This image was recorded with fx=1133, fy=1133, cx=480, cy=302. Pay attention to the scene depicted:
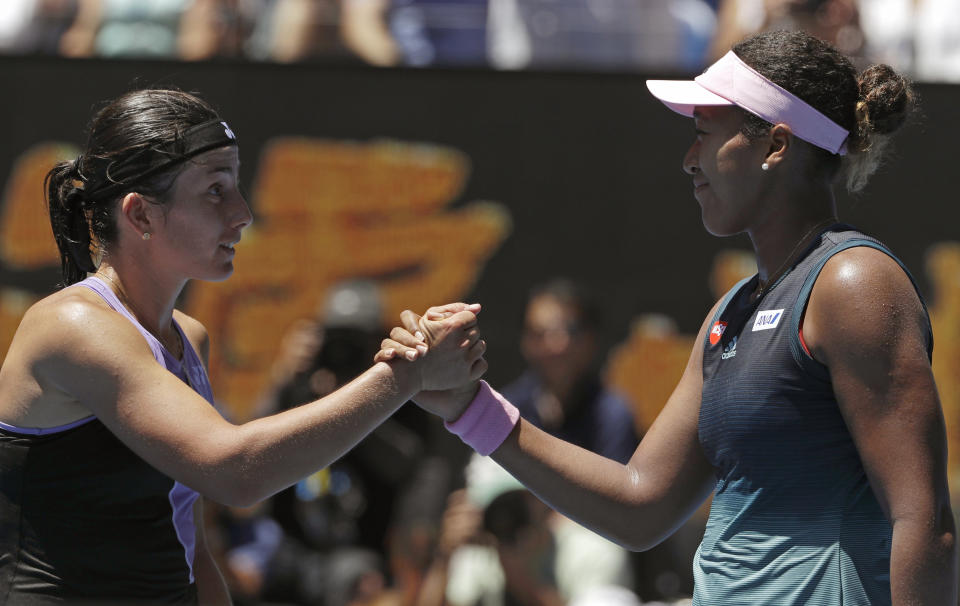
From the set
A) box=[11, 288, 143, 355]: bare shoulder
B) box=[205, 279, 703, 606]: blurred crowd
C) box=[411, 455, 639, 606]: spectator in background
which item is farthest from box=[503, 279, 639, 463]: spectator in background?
box=[11, 288, 143, 355]: bare shoulder

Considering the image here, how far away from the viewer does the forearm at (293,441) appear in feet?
7.66

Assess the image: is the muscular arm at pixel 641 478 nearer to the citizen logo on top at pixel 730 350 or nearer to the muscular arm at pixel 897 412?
the citizen logo on top at pixel 730 350

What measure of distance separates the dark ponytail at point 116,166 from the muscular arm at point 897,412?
1.46m

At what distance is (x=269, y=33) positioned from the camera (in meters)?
6.30

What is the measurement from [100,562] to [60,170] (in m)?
0.92

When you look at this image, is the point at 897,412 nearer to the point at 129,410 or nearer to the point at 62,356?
the point at 129,410

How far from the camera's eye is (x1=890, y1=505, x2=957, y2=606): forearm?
6.60ft

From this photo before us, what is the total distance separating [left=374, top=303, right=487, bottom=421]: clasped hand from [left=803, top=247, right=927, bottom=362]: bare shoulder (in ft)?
3.14

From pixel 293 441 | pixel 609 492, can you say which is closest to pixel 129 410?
pixel 293 441

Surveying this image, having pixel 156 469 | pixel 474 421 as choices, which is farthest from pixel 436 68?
pixel 156 469

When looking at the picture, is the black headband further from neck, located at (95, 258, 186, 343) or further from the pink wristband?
the pink wristband

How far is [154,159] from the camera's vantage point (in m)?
2.53

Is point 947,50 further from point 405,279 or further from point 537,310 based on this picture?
point 405,279

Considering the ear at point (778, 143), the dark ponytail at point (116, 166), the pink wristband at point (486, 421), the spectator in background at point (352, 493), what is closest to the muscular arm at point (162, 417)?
the dark ponytail at point (116, 166)
